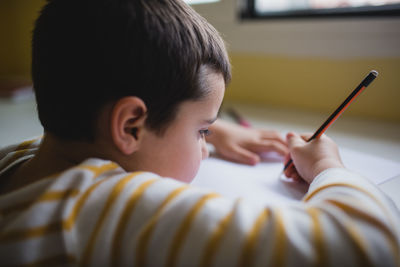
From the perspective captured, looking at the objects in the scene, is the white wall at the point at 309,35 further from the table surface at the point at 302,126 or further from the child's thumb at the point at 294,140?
the child's thumb at the point at 294,140

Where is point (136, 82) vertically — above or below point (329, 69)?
above

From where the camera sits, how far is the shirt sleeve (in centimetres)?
29

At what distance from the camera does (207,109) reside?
0.43 m

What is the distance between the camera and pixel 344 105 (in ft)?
1.54

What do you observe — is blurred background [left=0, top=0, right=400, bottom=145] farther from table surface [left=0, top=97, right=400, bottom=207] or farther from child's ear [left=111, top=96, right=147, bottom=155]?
child's ear [left=111, top=96, right=147, bottom=155]

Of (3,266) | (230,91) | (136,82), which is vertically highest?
(136,82)

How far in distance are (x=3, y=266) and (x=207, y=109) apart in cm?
28

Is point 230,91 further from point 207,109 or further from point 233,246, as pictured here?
point 233,246

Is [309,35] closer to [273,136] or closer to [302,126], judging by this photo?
[302,126]

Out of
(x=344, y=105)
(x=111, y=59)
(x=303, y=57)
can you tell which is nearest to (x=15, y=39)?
(x=303, y=57)

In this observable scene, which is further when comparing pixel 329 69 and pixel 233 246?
pixel 329 69

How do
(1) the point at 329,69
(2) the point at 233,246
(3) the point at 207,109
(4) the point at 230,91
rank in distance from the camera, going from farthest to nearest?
(4) the point at 230,91, (1) the point at 329,69, (3) the point at 207,109, (2) the point at 233,246

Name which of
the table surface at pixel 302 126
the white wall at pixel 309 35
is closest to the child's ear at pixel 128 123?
the table surface at pixel 302 126

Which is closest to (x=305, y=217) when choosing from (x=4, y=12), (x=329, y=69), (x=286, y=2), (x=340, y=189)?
(x=340, y=189)
